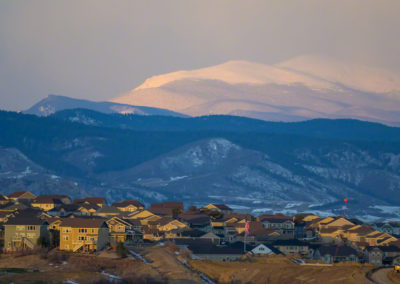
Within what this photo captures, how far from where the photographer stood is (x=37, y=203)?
14500 cm

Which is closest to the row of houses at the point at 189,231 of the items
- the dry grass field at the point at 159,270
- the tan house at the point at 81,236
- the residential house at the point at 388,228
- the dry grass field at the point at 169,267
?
the tan house at the point at 81,236

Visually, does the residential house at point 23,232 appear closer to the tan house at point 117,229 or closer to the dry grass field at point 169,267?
the tan house at point 117,229

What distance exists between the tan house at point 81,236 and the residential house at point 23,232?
7.56ft

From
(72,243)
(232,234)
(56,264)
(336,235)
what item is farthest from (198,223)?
(56,264)

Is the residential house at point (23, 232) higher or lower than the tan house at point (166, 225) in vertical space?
higher

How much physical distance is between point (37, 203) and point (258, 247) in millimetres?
45025

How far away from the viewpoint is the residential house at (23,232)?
99.4m

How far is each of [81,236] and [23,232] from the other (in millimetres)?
6057

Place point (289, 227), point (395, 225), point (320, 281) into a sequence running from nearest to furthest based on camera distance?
point (320, 281) < point (289, 227) < point (395, 225)

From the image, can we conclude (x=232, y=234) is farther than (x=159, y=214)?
No

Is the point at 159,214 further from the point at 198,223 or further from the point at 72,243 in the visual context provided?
the point at 72,243

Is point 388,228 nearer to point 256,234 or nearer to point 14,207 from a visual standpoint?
point 256,234

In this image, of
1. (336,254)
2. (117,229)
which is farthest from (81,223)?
(336,254)

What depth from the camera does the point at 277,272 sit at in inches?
3541
